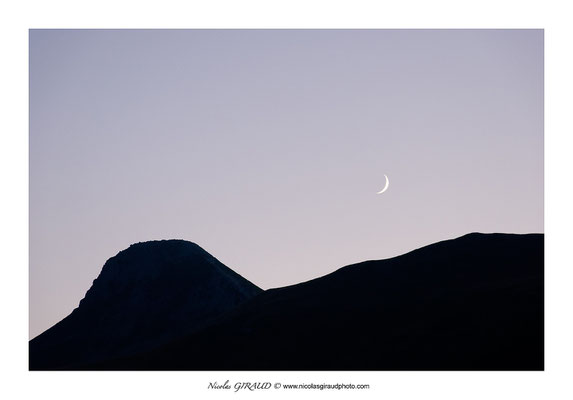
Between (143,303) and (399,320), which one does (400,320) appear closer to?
(399,320)

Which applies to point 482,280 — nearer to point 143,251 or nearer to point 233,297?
point 233,297

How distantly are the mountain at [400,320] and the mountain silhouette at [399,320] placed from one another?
0.10m

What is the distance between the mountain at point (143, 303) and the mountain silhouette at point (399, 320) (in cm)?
2691

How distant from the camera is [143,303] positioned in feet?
353

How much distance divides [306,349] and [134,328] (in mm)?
55737

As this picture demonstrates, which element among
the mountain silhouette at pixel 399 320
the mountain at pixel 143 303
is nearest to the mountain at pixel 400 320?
the mountain silhouette at pixel 399 320

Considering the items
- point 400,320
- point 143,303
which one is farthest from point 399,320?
point 143,303

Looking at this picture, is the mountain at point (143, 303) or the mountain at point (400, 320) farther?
the mountain at point (143, 303)

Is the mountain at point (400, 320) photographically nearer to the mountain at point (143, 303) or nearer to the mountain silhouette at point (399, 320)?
the mountain silhouette at point (399, 320)

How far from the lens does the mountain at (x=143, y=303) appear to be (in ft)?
326

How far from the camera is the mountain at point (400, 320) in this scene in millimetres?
44844

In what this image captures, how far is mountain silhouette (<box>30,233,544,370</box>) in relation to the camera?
44844mm

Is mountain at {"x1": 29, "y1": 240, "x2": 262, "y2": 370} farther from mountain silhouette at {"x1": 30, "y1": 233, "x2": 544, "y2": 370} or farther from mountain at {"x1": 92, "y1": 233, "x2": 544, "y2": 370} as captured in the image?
mountain silhouette at {"x1": 30, "y1": 233, "x2": 544, "y2": 370}
